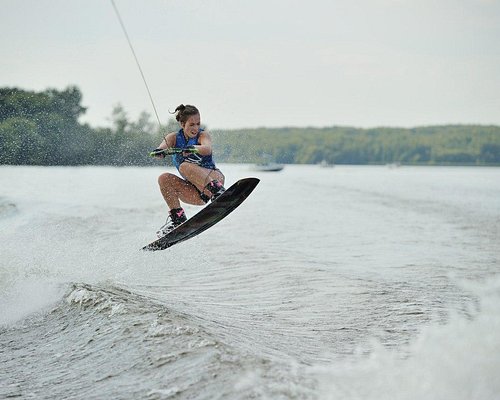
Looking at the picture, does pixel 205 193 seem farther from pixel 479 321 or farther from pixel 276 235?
pixel 276 235

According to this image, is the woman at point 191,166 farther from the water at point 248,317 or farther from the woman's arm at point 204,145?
the water at point 248,317

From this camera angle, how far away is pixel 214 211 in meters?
7.55

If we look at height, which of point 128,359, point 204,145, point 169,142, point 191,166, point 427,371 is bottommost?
point 427,371

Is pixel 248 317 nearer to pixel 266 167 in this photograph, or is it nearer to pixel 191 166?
pixel 191 166

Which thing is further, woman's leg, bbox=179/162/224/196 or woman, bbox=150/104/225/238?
woman's leg, bbox=179/162/224/196

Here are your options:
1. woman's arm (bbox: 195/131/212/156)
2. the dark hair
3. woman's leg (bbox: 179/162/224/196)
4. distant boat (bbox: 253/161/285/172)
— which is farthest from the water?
distant boat (bbox: 253/161/285/172)

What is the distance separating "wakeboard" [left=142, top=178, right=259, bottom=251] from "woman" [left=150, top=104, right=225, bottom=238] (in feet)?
0.46

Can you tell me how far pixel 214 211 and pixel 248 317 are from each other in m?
2.13

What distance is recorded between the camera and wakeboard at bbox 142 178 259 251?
7.36 m

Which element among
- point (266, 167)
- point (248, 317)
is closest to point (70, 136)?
point (266, 167)

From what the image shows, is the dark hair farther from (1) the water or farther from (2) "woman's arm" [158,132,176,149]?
(1) the water

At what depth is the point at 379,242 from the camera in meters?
12.3

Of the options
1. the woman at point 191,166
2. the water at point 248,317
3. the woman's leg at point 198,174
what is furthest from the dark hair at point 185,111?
the water at point 248,317

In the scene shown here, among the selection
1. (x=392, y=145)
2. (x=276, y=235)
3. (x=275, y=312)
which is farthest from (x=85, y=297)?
(x=392, y=145)
